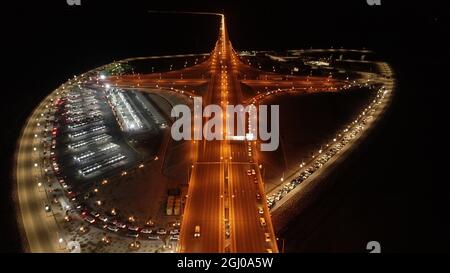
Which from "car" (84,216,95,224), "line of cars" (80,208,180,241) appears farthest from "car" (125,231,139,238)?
"car" (84,216,95,224)

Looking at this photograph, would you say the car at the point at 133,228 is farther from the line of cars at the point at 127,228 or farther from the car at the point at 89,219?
the car at the point at 89,219

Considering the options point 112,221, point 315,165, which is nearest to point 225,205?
point 112,221

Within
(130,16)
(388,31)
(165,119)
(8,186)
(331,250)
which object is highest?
(130,16)

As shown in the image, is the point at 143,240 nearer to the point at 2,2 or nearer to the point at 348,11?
the point at 2,2

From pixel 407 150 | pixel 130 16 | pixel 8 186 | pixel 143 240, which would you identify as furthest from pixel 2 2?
pixel 407 150

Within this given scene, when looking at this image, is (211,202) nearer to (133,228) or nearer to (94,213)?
(133,228)

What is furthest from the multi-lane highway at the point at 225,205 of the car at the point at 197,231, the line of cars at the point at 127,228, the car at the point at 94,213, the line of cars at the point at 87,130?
the line of cars at the point at 87,130

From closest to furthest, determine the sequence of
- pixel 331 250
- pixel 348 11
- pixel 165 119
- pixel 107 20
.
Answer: pixel 331 250, pixel 165 119, pixel 107 20, pixel 348 11

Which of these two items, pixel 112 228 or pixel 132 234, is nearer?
pixel 132 234
